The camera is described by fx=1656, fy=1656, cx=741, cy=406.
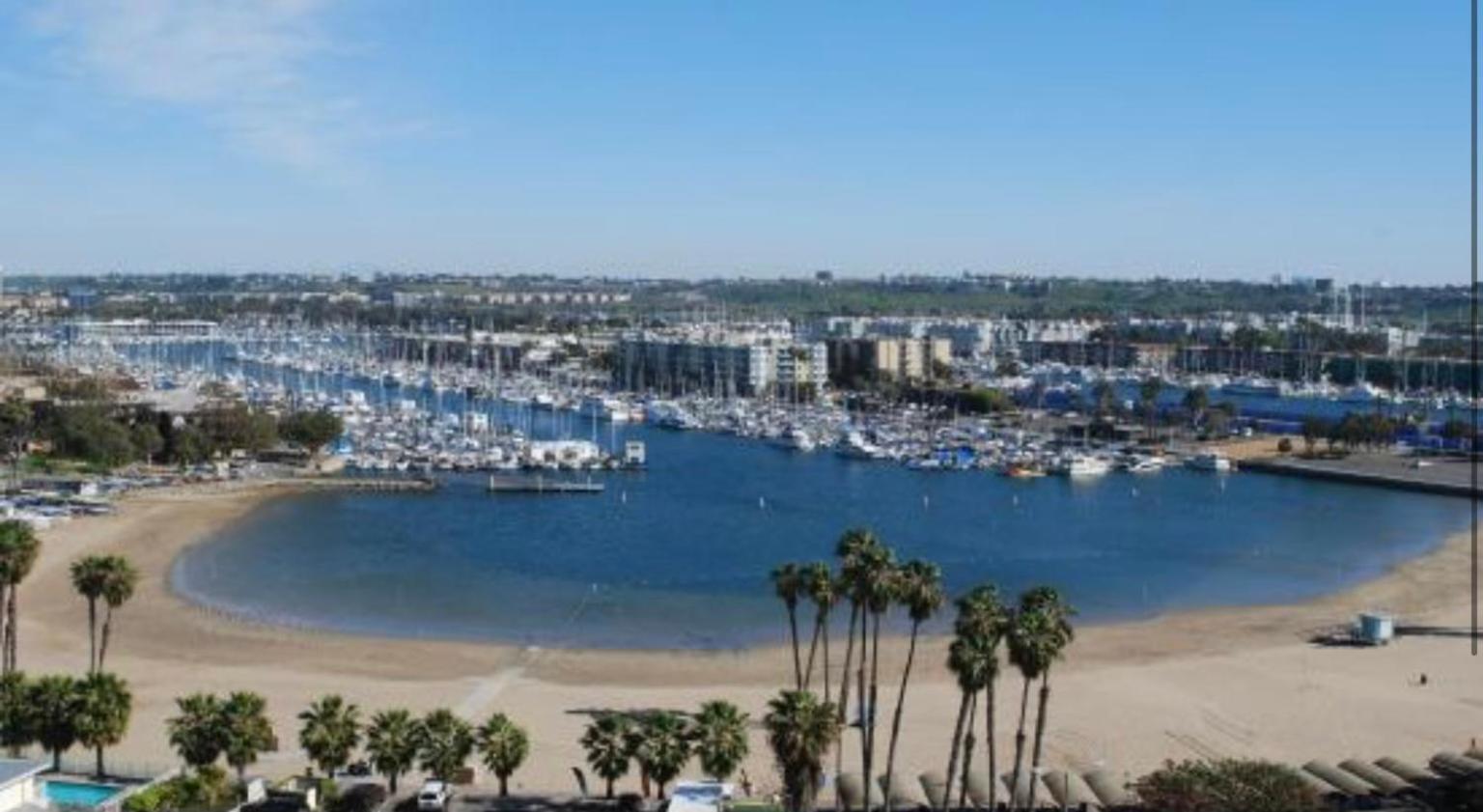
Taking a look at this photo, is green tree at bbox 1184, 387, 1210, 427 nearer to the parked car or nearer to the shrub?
the shrub

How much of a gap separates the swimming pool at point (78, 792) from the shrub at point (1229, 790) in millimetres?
15265

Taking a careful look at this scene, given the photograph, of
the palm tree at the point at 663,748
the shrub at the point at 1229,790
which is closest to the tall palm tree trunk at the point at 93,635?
the palm tree at the point at 663,748

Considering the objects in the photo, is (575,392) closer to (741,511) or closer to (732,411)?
(732,411)

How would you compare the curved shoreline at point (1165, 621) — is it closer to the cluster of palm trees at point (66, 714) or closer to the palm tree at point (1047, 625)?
the cluster of palm trees at point (66, 714)

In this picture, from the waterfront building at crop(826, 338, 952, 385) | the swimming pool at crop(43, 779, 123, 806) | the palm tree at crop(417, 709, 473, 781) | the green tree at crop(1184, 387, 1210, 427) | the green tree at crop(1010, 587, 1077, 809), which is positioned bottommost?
the swimming pool at crop(43, 779, 123, 806)

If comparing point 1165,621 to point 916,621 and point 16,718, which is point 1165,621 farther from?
point 16,718

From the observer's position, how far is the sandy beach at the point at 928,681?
30.8 metres

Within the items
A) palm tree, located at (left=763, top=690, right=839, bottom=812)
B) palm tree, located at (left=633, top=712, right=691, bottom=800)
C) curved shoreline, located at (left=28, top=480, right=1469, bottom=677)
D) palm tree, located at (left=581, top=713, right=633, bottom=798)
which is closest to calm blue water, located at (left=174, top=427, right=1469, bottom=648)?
curved shoreline, located at (left=28, top=480, right=1469, bottom=677)

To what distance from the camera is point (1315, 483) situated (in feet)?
254

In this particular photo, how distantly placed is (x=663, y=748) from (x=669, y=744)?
9cm

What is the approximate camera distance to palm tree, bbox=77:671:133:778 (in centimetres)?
2380

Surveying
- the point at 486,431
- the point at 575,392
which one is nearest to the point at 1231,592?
the point at 486,431

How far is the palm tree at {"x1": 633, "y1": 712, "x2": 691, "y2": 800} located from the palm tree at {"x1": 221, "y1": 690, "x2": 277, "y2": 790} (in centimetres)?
564

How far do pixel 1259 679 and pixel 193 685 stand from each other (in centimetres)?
2314
